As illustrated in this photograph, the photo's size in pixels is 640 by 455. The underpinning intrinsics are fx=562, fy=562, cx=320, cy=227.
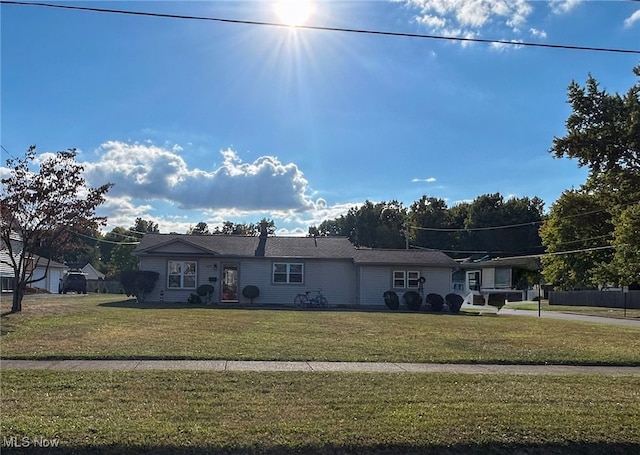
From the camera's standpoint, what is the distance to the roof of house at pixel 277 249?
28.3 metres

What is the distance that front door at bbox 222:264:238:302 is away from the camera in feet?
96.7

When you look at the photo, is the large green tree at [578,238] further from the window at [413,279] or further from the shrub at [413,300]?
the shrub at [413,300]

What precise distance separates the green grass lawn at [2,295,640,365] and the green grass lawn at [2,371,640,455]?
208cm

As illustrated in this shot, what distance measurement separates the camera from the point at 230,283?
29812 millimetres

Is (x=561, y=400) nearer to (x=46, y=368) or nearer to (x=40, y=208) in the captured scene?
(x=46, y=368)

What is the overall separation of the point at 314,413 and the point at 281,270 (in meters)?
23.0

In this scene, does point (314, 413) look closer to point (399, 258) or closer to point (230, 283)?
point (230, 283)

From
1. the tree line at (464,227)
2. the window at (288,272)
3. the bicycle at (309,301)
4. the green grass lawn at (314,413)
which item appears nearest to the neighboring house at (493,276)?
the tree line at (464,227)

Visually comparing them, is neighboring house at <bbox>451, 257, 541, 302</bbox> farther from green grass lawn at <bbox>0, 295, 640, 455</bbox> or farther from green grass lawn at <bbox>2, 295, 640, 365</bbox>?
green grass lawn at <bbox>0, 295, 640, 455</bbox>

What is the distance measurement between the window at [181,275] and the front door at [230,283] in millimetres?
1659

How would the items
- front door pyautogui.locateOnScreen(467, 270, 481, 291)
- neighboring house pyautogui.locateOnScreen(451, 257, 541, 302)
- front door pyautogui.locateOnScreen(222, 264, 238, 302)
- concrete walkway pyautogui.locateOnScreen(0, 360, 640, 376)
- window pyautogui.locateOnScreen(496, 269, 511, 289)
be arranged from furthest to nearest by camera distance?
front door pyautogui.locateOnScreen(467, 270, 481, 291), window pyautogui.locateOnScreen(496, 269, 511, 289), neighboring house pyautogui.locateOnScreen(451, 257, 541, 302), front door pyautogui.locateOnScreen(222, 264, 238, 302), concrete walkway pyautogui.locateOnScreen(0, 360, 640, 376)

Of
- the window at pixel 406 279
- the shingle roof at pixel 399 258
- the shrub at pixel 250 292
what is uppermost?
the shingle roof at pixel 399 258

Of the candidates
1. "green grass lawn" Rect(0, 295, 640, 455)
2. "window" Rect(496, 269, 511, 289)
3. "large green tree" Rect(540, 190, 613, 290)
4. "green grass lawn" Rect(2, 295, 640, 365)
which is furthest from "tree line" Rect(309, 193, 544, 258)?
"green grass lawn" Rect(0, 295, 640, 455)

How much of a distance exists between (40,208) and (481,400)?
1522 cm
